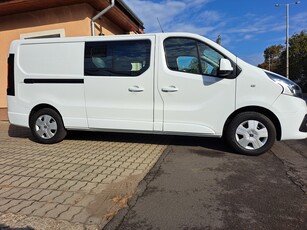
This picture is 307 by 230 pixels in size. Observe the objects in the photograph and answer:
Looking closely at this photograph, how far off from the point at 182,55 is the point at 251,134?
1791 mm

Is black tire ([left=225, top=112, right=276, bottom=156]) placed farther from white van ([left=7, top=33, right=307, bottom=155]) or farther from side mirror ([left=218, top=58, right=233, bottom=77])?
side mirror ([left=218, top=58, right=233, bottom=77])

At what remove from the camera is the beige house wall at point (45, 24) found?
8.58m

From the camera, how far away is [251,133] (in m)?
5.00

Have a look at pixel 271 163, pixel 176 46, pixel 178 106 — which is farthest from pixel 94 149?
pixel 271 163

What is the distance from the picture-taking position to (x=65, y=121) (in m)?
5.99

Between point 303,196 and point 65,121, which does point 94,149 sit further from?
point 303,196

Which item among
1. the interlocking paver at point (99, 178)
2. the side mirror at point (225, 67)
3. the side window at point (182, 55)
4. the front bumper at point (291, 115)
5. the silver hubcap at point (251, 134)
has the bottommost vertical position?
the interlocking paver at point (99, 178)

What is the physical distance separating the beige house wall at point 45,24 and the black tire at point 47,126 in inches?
135

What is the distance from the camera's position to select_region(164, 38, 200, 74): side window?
203 inches

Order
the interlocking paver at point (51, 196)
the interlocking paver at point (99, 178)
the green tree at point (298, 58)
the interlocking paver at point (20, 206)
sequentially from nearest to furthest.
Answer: the interlocking paver at point (20, 206) < the interlocking paver at point (51, 196) < the interlocking paver at point (99, 178) < the green tree at point (298, 58)

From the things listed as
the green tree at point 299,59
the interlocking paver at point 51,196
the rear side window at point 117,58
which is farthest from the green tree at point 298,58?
the interlocking paver at point 51,196

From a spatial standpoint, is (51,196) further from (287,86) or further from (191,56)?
(287,86)

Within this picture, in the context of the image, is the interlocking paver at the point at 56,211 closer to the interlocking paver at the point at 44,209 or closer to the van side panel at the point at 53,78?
the interlocking paver at the point at 44,209

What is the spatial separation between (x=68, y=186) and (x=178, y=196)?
1.42m
